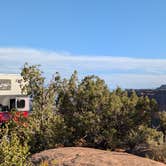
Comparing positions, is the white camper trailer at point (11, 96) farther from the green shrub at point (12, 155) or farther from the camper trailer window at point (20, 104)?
the green shrub at point (12, 155)

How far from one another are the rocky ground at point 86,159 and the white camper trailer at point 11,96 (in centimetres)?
1488

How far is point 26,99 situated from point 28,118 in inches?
424

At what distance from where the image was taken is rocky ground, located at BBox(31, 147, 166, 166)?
32.3ft

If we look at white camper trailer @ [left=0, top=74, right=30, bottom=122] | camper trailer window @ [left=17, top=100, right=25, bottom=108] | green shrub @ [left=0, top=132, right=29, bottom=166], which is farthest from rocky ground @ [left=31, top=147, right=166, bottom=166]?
camper trailer window @ [left=17, top=100, right=25, bottom=108]

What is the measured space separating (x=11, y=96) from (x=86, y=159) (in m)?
16.6

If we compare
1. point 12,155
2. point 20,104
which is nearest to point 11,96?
point 20,104

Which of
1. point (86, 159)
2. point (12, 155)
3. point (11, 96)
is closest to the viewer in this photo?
point (12, 155)

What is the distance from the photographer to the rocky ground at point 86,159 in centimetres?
984

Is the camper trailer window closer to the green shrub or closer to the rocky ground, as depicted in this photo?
the rocky ground

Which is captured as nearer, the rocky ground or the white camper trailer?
the rocky ground

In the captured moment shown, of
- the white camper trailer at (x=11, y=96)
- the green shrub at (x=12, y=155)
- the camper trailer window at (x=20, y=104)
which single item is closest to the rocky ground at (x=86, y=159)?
the green shrub at (x=12, y=155)

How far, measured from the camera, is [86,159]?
33.1 feet

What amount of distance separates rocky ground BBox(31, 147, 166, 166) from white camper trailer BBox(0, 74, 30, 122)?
1488cm

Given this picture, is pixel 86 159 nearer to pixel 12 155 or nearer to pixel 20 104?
pixel 12 155
